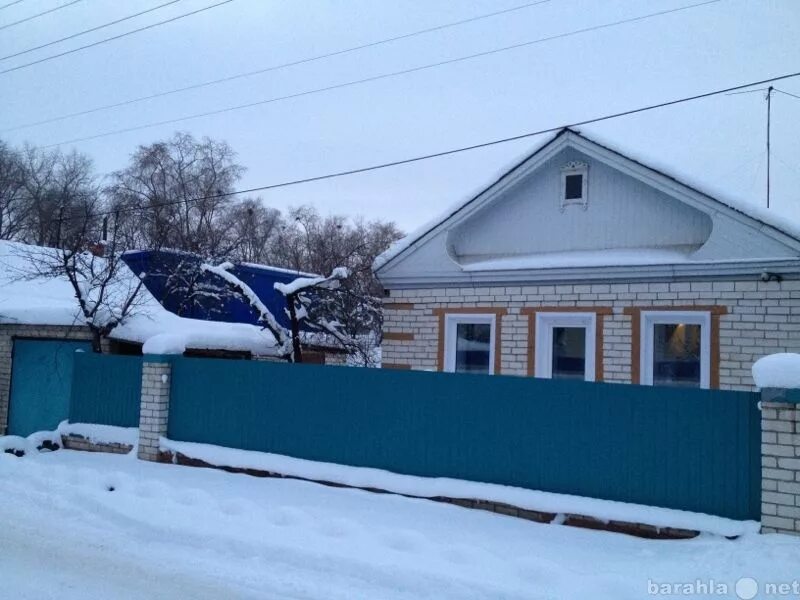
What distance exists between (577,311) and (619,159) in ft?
7.94

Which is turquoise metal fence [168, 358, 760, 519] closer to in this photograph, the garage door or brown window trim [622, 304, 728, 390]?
brown window trim [622, 304, 728, 390]

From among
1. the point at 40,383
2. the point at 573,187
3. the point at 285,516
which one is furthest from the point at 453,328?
the point at 40,383

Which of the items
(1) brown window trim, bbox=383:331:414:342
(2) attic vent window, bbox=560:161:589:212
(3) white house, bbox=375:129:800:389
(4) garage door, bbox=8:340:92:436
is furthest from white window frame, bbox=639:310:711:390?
(4) garage door, bbox=8:340:92:436

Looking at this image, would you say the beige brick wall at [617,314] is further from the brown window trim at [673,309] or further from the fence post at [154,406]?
the fence post at [154,406]

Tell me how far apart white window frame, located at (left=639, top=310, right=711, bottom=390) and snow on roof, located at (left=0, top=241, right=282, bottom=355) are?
24.1ft

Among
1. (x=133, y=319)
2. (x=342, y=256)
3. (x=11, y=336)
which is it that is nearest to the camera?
(x=133, y=319)

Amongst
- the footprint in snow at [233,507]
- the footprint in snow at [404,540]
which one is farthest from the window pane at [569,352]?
the footprint in snow at [233,507]

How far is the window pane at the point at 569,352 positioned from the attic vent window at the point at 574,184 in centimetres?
203

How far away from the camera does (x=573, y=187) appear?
11.6 meters

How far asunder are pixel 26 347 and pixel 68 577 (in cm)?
986

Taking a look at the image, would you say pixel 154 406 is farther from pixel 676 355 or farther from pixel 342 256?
pixel 342 256

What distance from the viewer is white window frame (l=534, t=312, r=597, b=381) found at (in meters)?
10.7

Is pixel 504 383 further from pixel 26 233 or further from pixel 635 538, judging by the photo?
pixel 26 233

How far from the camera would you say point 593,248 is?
36.7 feet
